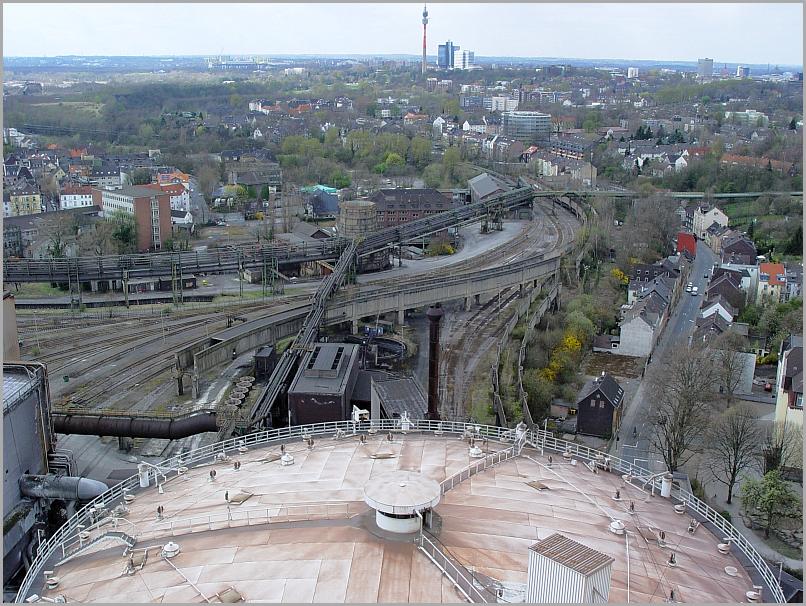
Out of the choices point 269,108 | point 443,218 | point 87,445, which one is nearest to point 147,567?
point 87,445

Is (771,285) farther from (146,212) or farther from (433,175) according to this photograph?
(433,175)

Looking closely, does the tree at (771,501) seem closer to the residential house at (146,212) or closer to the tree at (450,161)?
the residential house at (146,212)

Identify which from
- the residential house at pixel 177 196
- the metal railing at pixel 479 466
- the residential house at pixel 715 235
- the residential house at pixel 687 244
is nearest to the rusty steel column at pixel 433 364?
the metal railing at pixel 479 466

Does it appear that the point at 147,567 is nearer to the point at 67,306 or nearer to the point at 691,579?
the point at 691,579

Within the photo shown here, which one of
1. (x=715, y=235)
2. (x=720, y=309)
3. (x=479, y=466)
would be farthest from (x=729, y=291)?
(x=479, y=466)

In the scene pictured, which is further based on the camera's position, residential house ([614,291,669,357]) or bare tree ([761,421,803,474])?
residential house ([614,291,669,357])

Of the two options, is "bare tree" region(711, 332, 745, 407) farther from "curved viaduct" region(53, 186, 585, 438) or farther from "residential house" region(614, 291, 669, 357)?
"curved viaduct" region(53, 186, 585, 438)

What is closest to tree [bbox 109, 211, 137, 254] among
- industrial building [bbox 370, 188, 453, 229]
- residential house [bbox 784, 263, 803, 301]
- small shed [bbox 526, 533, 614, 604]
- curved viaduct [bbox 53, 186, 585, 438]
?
curved viaduct [bbox 53, 186, 585, 438]
